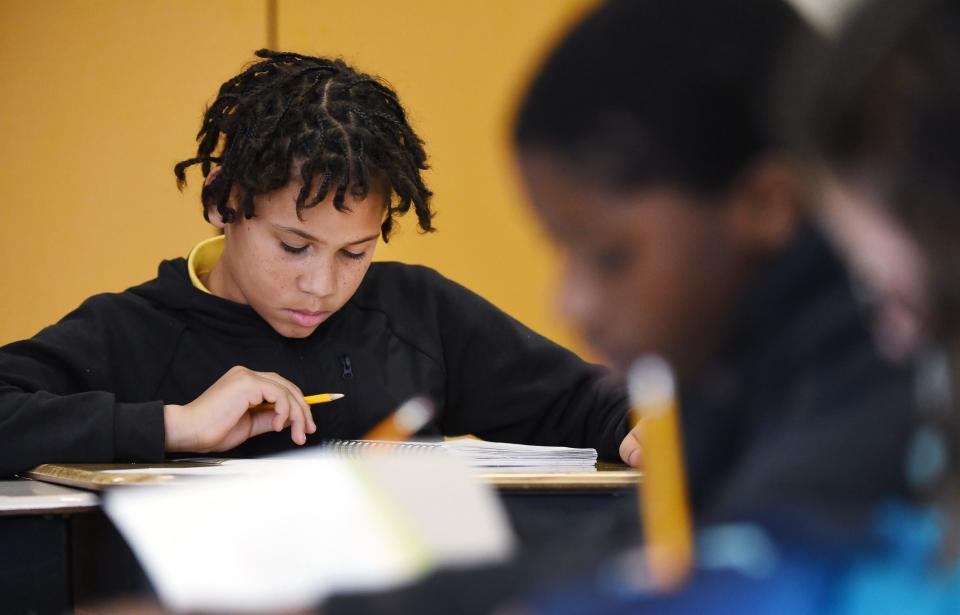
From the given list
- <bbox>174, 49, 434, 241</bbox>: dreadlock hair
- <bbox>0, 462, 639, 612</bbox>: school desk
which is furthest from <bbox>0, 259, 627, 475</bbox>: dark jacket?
<bbox>0, 462, 639, 612</bbox>: school desk

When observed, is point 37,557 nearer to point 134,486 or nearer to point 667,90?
point 134,486

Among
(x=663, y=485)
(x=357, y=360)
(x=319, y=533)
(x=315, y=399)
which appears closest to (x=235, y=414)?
(x=315, y=399)

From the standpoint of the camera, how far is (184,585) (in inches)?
16.9

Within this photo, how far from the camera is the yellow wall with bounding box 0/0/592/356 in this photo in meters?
2.00

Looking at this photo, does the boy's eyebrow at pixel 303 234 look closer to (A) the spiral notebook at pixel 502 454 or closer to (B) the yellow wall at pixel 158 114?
(A) the spiral notebook at pixel 502 454

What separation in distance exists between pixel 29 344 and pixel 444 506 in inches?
35.2

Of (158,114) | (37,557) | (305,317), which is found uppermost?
(158,114)

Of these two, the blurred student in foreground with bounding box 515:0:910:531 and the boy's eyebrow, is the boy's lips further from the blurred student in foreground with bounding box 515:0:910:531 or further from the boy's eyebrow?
the blurred student in foreground with bounding box 515:0:910:531

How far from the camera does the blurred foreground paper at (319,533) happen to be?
405 mm

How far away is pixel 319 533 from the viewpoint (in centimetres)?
44

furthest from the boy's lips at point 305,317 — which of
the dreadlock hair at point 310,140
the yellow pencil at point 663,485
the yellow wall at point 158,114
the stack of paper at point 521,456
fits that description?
the yellow pencil at point 663,485

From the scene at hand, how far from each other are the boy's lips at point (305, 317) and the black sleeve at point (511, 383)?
19cm

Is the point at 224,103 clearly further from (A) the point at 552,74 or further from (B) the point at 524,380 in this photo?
(A) the point at 552,74

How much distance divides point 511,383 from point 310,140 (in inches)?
14.8
